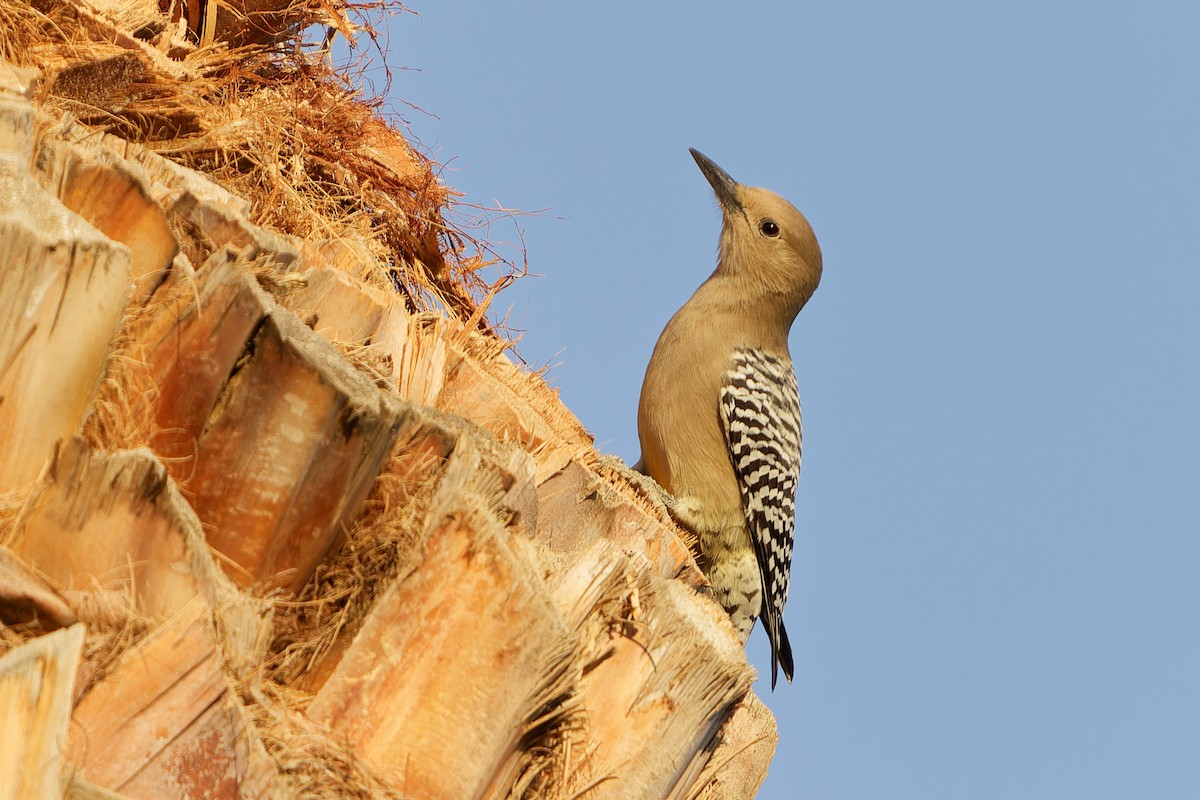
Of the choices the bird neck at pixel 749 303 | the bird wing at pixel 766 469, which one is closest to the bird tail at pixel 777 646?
the bird wing at pixel 766 469

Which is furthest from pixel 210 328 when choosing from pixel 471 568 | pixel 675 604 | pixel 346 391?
pixel 675 604

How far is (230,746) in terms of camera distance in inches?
150

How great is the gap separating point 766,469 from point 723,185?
2.70m

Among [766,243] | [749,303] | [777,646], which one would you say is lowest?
[777,646]

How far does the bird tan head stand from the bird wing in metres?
0.76

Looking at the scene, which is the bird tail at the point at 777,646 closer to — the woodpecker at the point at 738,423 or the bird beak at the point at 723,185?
the woodpecker at the point at 738,423

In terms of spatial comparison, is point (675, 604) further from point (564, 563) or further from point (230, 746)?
point (230, 746)

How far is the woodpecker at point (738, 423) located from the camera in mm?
9375

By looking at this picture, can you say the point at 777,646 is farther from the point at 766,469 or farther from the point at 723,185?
the point at 723,185

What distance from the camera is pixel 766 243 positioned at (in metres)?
10.8

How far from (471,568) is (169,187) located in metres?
2.33

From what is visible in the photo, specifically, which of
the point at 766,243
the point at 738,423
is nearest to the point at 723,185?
the point at 766,243

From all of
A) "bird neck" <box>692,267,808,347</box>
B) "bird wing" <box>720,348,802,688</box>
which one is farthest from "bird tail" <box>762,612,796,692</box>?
"bird neck" <box>692,267,808,347</box>

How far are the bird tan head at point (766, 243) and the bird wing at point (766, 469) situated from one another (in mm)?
758
